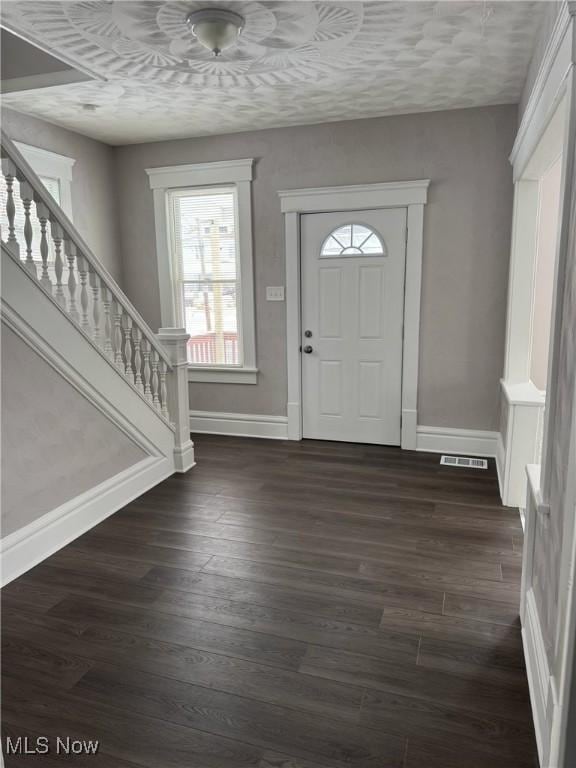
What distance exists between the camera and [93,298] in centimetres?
323

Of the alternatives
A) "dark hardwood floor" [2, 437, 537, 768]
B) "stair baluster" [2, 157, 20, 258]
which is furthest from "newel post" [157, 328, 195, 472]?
"stair baluster" [2, 157, 20, 258]

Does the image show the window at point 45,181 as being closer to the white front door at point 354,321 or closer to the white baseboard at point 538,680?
the white front door at point 354,321

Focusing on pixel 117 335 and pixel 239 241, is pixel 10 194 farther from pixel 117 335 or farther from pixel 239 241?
pixel 239 241

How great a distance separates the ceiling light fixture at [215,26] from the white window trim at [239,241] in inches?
76.5

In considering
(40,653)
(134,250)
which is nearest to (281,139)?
(134,250)

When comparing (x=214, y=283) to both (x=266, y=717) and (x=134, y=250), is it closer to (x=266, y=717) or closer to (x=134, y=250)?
(x=134, y=250)

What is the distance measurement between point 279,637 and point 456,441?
8.92ft

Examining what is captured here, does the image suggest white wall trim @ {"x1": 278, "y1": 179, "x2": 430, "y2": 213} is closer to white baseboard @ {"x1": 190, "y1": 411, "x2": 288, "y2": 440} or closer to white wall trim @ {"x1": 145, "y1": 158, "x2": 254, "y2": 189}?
white wall trim @ {"x1": 145, "y1": 158, "x2": 254, "y2": 189}

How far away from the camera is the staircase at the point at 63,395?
2.59m

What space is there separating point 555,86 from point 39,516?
313cm

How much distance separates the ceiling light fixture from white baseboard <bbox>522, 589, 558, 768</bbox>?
9.30 ft

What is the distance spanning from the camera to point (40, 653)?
2.07 metres

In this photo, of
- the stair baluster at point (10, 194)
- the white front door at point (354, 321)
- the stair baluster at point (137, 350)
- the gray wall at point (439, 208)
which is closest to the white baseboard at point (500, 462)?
the gray wall at point (439, 208)

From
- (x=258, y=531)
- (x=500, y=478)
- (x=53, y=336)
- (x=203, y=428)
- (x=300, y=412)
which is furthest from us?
(x=203, y=428)
